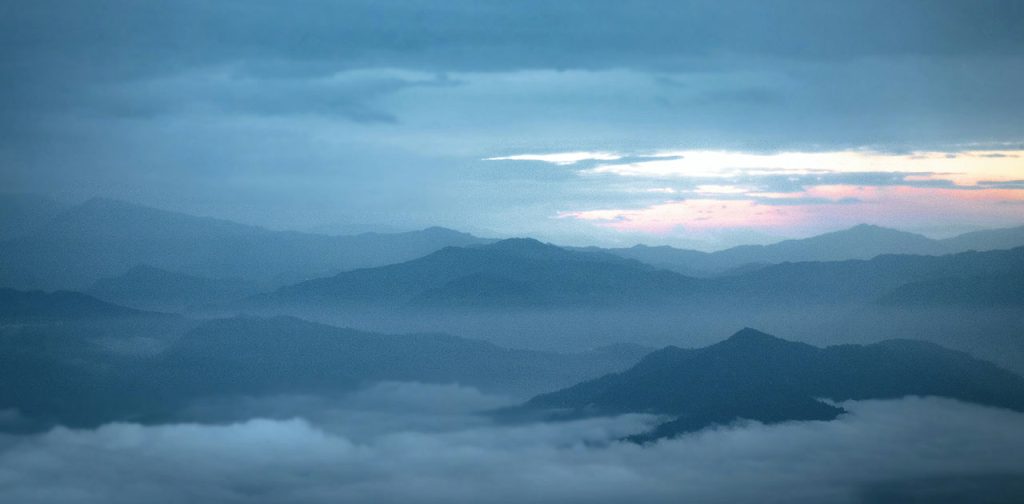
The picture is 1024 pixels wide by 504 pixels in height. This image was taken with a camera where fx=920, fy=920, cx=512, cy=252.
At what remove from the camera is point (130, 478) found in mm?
174500

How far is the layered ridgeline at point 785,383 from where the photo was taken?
180375mm

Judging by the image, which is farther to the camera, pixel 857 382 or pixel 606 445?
pixel 857 382

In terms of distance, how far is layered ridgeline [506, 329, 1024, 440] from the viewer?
592ft

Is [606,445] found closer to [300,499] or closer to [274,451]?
[300,499]

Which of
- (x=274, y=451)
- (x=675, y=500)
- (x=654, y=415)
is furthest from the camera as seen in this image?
(x=274, y=451)

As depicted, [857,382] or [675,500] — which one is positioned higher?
[857,382]

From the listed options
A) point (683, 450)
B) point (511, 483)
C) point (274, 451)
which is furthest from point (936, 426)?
point (274, 451)

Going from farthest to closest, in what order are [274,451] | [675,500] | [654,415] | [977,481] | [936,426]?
1. [274,451]
2. [654,415]
3. [936,426]
4. [675,500]
5. [977,481]

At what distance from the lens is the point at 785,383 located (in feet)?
601

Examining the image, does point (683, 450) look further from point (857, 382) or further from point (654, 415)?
point (857, 382)

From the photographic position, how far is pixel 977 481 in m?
145

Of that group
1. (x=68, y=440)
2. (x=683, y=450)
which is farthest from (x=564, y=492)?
(x=68, y=440)

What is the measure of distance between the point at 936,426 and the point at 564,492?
7171 cm

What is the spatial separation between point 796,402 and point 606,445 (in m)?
38.2
